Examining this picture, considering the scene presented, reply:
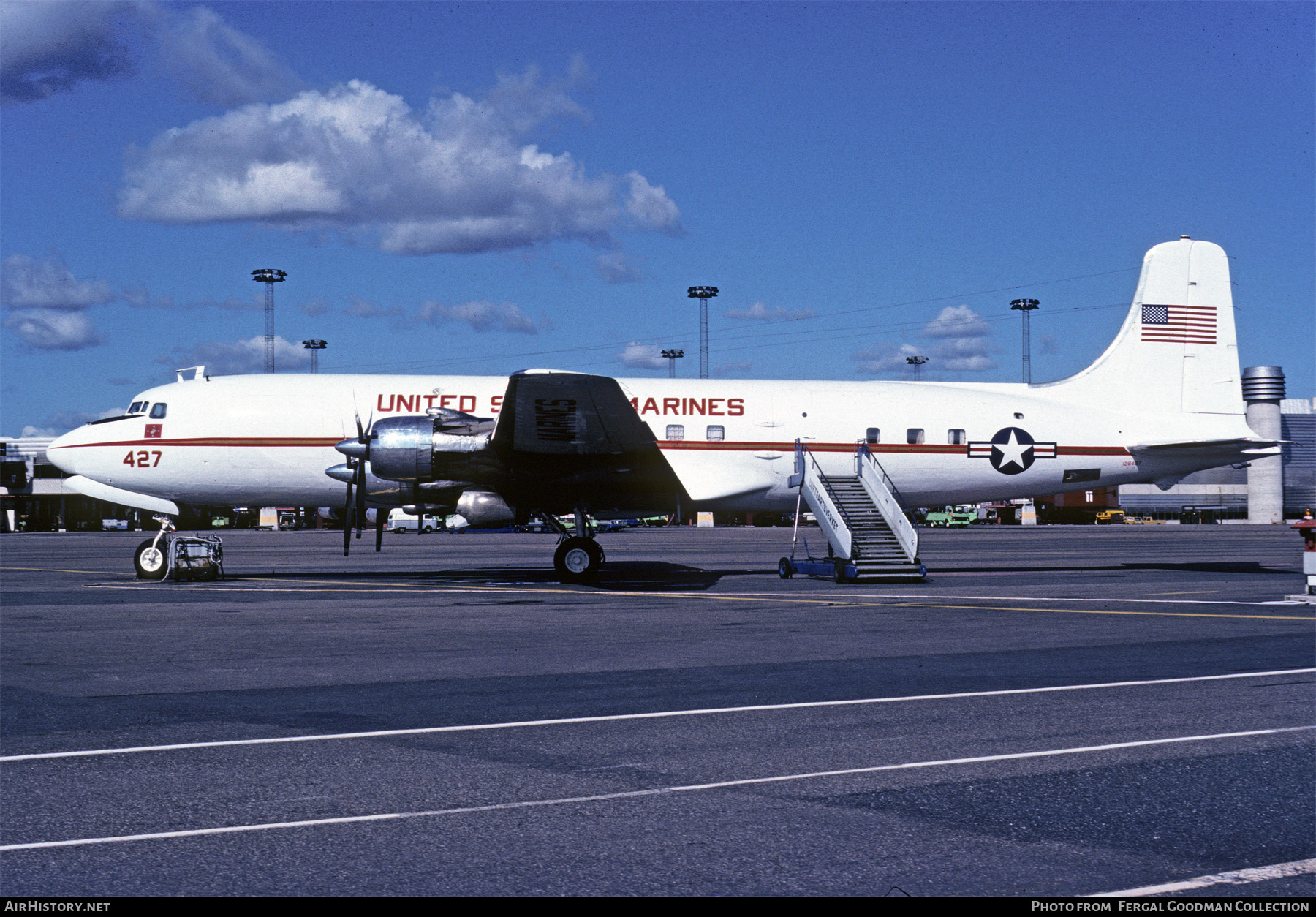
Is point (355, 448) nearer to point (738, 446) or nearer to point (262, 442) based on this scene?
point (262, 442)

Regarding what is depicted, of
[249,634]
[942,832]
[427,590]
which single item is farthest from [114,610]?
[942,832]

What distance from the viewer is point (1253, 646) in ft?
48.9

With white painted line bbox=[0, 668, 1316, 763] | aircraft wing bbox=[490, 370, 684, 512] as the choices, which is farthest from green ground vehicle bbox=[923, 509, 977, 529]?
white painted line bbox=[0, 668, 1316, 763]

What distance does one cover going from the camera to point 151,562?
90.0 feet

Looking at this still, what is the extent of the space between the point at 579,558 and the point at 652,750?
18.3m

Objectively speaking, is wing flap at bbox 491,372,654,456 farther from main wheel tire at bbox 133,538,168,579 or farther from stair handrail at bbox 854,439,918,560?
main wheel tire at bbox 133,538,168,579

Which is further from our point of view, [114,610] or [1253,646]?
[114,610]

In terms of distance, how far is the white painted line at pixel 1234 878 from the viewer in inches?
212

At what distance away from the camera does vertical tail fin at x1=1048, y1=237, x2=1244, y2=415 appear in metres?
32.2

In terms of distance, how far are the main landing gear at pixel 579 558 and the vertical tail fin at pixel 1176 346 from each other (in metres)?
15.1

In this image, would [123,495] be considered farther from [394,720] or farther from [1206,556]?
[1206,556]

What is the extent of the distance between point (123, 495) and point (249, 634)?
46.9 ft

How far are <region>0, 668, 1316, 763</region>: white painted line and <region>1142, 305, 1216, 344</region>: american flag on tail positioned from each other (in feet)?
71.9

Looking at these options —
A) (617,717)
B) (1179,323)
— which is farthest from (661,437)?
(617,717)
